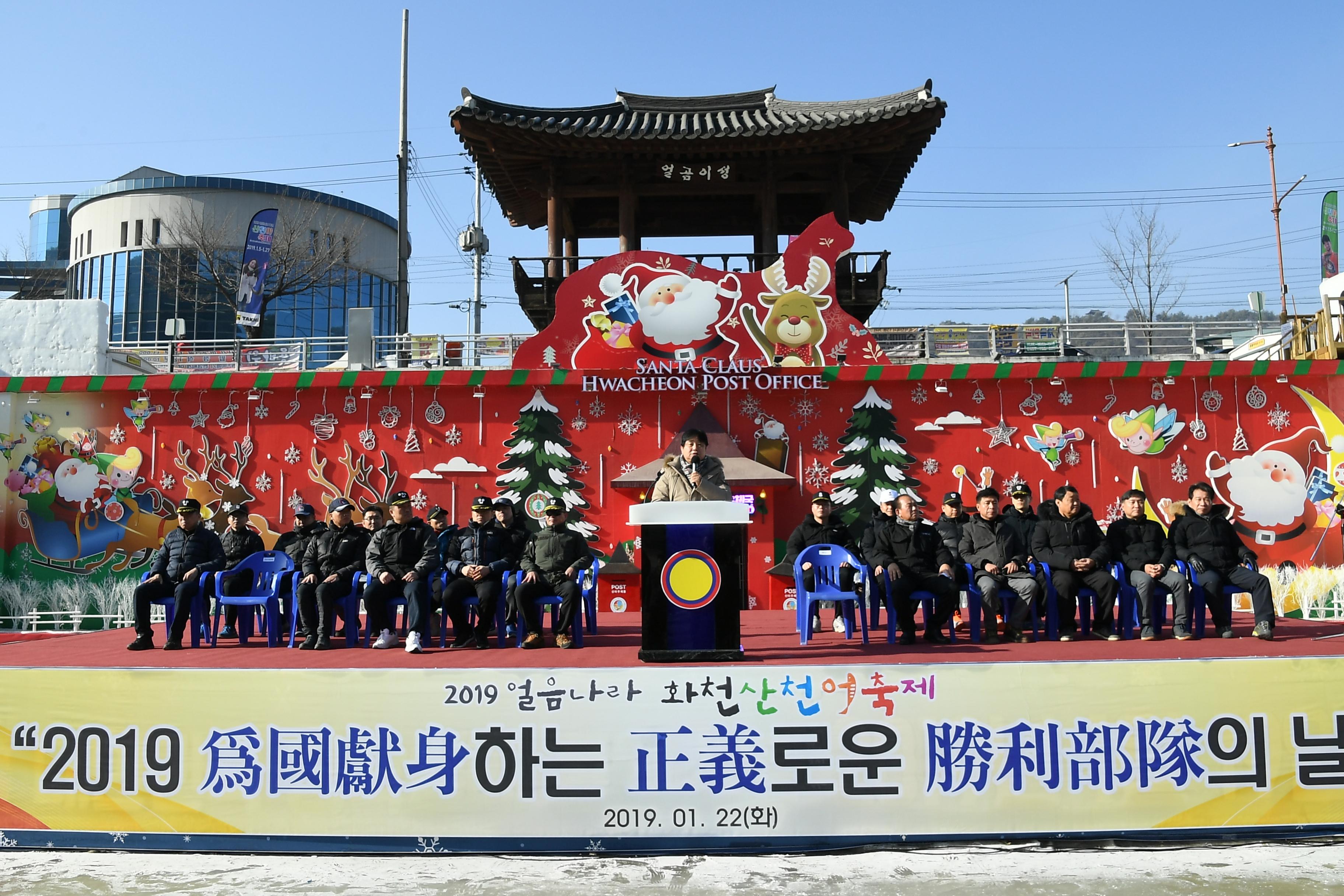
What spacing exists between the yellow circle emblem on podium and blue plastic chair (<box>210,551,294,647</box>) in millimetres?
3854

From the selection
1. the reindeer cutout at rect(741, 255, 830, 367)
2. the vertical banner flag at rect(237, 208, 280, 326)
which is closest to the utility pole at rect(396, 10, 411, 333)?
the vertical banner flag at rect(237, 208, 280, 326)

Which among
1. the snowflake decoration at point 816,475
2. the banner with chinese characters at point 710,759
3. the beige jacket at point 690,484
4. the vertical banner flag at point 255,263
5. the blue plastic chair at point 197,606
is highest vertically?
the vertical banner flag at point 255,263

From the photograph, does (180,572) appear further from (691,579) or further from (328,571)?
(691,579)

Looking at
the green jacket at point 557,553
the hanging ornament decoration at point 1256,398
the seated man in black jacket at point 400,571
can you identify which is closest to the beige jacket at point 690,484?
the green jacket at point 557,553

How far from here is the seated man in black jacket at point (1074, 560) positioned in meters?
7.45

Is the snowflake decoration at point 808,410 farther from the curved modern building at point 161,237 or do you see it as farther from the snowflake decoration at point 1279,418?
the curved modern building at point 161,237

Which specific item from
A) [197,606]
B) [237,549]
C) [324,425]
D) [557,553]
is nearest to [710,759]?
[557,553]

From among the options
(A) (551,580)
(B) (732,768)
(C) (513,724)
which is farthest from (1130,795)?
(A) (551,580)

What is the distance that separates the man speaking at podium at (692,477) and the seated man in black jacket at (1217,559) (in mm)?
3819

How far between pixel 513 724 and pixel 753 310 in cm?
783

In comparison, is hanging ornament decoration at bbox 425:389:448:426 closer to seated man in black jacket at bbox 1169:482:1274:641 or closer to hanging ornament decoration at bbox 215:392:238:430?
hanging ornament decoration at bbox 215:392:238:430

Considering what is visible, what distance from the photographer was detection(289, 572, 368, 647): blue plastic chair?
7.76 meters

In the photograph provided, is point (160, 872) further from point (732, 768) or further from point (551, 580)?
point (551, 580)

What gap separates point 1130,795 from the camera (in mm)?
4430
